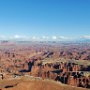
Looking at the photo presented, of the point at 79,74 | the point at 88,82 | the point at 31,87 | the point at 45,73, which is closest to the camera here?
the point at 31,87

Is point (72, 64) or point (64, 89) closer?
point (64, 89)

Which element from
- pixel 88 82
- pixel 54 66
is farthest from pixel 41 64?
pixel 88 82

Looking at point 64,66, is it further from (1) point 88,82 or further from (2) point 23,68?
(1) point 88,82

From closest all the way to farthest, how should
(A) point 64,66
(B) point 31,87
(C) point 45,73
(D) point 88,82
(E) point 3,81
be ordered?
(B) point 31,87, (E) point 3,81, (D) point 88,82, (C) point 45,73, (A) point 64,66

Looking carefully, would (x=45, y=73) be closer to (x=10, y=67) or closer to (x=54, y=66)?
(x=54, y=66)

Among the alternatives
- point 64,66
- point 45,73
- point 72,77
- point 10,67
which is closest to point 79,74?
point 72,77

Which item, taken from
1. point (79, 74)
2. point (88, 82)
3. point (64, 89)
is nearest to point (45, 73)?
point (79, 74)

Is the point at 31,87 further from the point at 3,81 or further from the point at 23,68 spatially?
the point at 23,68

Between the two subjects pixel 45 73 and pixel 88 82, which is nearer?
pixel 88 82
